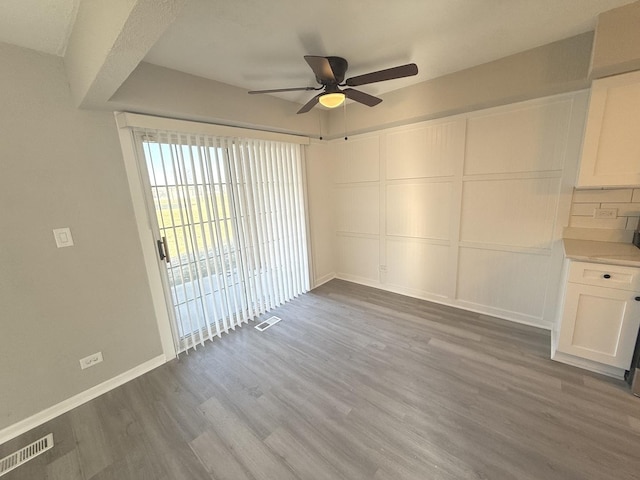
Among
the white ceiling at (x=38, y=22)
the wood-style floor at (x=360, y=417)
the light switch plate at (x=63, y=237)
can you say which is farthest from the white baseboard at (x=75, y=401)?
→ the white ceiling at (x=38, y=22)

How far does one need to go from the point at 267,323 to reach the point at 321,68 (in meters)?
2.61

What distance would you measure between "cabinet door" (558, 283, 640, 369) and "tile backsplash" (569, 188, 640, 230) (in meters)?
0.72

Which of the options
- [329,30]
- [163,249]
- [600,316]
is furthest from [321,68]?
[600,316]

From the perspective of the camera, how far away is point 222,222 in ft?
8.89

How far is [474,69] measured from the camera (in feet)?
7.88

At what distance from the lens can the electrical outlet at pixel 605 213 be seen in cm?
216

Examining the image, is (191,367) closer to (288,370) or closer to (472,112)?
(288,370)

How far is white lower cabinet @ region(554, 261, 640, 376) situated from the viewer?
1818 mm

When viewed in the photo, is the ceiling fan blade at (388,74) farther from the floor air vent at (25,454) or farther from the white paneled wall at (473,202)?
the floor air vent at (25,454)

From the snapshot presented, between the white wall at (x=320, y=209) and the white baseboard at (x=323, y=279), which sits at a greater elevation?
the white wall at (x=320, y=209)

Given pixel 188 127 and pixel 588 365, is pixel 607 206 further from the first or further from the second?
pixel 188 127

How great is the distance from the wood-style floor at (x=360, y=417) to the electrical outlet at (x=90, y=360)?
0.29m

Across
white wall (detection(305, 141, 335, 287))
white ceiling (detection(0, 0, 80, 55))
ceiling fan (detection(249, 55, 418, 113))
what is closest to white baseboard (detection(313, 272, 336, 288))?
white wall (detection(305, 141, 335, 287))

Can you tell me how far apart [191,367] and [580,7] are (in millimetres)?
3969
